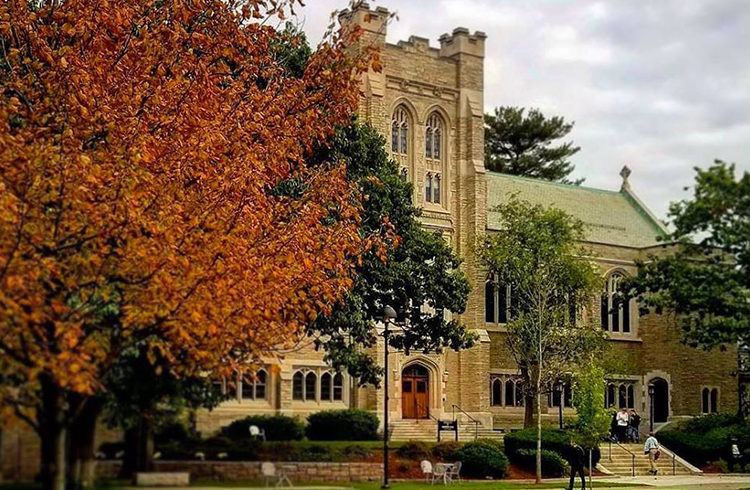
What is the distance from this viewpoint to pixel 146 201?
19.2 metres

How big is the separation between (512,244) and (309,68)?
19.2m

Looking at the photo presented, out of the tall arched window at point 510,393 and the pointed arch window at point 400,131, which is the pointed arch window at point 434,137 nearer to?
the pointed arch window at point 400,131

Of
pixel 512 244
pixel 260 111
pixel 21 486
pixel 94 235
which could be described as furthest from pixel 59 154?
pixel 512 244

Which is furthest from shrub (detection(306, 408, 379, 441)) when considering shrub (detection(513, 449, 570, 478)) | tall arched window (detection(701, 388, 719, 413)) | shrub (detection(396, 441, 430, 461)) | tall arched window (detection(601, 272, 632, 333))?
tall arched window (detection(701, 388, 719, 413))

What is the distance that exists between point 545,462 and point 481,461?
3.64 m

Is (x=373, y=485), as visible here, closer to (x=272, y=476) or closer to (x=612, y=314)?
(x=272, y=476)

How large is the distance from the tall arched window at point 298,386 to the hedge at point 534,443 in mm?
7456

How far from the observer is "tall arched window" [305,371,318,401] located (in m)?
39.5

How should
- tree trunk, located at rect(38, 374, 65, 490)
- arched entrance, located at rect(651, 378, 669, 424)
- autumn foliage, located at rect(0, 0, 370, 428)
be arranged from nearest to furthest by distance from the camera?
tree trunk, located at rect(38, 374, 65, 490), autumn foliage, located at rect(0, 0, 370, 428), arched entrance, located at rect(651, 378, 669, 424)

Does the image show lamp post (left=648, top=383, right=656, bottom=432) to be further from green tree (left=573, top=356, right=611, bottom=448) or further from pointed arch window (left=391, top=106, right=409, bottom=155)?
green tree (left=573, top=356, right=611, bottom=448)

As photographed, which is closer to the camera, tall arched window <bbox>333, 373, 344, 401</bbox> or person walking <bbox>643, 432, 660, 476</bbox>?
person walking <bbox>643, 432, 660, 476</bbox>

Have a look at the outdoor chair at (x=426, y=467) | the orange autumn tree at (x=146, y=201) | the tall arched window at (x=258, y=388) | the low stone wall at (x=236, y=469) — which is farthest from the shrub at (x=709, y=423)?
the low stone wall at (x=236, y=469)

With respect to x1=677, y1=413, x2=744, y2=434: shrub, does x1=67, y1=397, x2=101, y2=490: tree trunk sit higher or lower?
higher

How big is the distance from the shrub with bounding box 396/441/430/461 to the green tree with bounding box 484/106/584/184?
1970 inches
